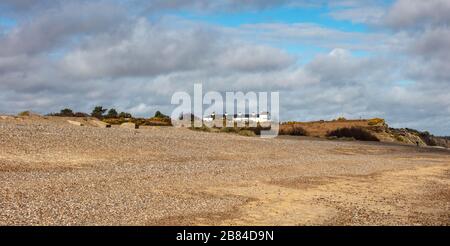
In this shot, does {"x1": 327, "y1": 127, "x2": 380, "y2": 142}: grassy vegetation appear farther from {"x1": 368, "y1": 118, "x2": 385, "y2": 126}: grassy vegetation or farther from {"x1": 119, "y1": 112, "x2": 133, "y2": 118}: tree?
{"x1": 119, "y1": 112, "x2": 133, "y2": 118}: tree

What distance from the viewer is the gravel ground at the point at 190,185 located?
39.5 feet

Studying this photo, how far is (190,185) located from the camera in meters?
16.8

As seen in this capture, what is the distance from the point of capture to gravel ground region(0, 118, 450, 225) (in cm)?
1204
